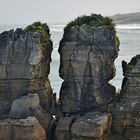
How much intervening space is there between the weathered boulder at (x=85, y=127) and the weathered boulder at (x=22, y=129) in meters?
1.17

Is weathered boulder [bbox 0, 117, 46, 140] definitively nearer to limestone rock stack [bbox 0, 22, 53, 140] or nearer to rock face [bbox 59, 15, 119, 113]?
limestone rock stack [bbox 0, 22, 53, 140]

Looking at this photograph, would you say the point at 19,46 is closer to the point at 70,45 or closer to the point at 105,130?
the point at 70,45

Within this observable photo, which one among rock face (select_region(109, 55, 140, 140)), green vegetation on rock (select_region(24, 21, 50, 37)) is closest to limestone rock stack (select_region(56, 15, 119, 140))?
rock face (select_region(109, 55, 140, 140))

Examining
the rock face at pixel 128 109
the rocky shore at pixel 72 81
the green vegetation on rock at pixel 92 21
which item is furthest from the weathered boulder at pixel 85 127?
the green vegetation on rock at pixel 92 21

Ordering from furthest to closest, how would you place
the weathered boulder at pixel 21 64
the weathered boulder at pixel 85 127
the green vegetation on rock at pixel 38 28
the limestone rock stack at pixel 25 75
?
the green vegetation on rock at pixel 38 28
the weathered boulder at pixel 21 64
the limestone rock stack at pixel 25 75
the weathered boulder at pixel 85 127

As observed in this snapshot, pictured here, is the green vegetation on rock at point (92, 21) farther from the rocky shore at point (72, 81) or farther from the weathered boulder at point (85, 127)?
the weathered boulder at point (85, 127)

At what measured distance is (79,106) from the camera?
1213 inches

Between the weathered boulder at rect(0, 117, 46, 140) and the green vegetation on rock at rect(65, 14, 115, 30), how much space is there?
19.8 ft

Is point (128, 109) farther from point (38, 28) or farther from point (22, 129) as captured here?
point (38, 28)

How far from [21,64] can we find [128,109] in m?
6.33

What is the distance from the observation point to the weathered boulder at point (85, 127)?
28484 millimetres

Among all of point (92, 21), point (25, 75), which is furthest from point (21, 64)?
point (92, 21)

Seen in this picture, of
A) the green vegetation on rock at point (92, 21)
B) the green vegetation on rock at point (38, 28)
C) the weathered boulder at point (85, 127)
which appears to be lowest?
the weathered boulder at point (85, 127)

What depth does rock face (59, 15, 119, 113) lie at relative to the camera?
30.4 meters
